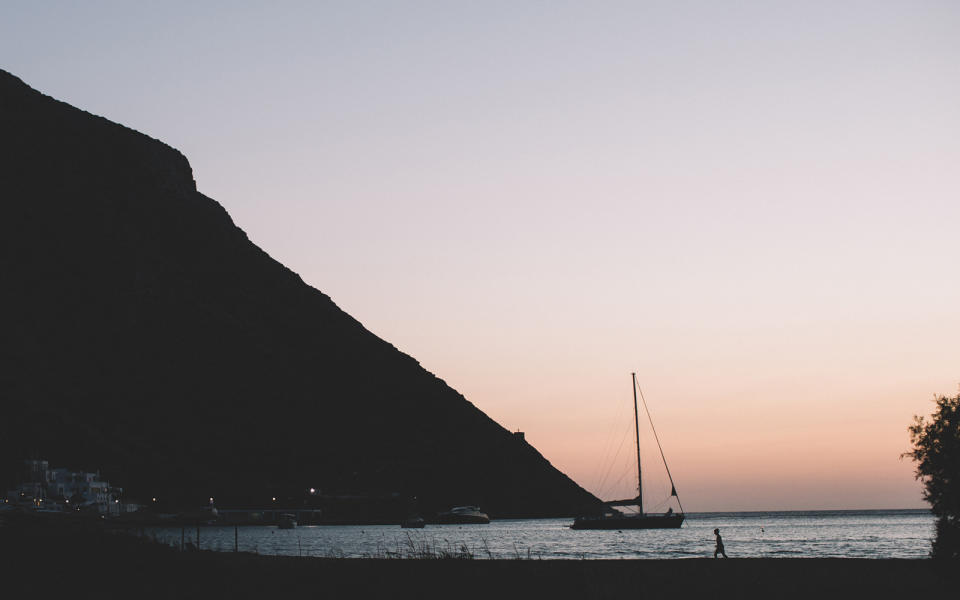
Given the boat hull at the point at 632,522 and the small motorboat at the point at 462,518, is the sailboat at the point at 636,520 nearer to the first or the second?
the boat hull at the point at 632,522

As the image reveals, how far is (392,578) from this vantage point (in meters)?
23.1

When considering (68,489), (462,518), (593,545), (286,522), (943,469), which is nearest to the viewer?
(943,469)

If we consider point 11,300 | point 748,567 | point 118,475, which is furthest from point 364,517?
point 748,567

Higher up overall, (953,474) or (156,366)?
(156,366)

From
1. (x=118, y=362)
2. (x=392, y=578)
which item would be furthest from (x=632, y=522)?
(x=118, y=362)

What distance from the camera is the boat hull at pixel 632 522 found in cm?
10506

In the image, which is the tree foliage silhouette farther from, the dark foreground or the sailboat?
the sailboat

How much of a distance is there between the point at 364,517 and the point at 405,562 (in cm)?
18047

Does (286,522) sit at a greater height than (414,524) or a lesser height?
greater

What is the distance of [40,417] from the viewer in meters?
167

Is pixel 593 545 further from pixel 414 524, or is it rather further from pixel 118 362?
pixel 118 362

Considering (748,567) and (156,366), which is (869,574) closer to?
(748,567)

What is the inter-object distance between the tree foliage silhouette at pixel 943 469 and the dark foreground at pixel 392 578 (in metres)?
0.61

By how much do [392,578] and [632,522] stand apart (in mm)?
85443
